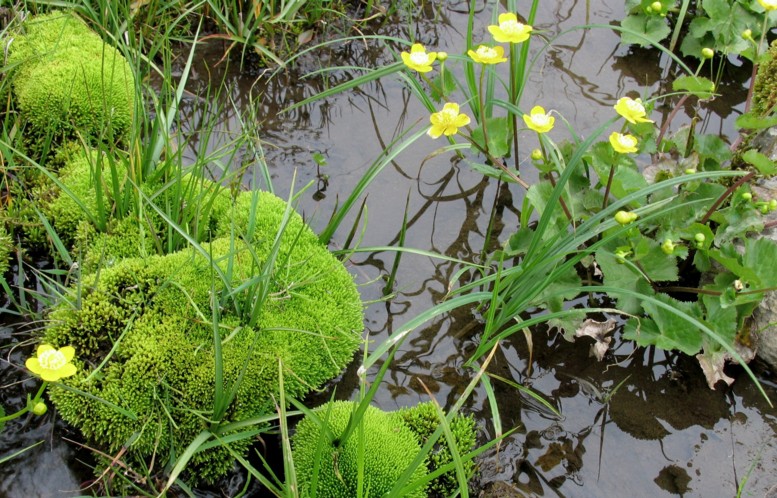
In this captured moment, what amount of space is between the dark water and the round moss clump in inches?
9.5

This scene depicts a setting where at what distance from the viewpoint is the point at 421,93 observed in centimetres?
273

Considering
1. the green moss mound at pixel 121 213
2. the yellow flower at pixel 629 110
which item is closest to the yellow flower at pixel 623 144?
the yellow flower at pixel 629 110

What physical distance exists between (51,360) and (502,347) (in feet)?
4.92

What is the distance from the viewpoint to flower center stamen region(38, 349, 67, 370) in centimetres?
161

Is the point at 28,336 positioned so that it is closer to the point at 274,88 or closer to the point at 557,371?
the point at 274,88

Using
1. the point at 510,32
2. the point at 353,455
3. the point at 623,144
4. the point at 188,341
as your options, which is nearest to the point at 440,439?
the point at 353,455

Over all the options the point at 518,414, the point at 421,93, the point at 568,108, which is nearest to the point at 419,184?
the point at 421,93

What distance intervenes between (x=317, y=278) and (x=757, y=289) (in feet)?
4.62

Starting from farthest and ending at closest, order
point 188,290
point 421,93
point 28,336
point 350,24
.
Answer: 1. point 350,24
2. point 421,93
3. point 28,336
4. point 188,290

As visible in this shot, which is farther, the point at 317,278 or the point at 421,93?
the point at 421,93

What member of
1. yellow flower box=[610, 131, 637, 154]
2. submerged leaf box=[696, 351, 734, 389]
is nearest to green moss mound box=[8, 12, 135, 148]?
yellow flower box=[610, 131, 637, 154]

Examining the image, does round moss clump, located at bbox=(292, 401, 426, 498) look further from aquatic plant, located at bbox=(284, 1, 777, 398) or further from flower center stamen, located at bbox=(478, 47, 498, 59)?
flower center stamen, located at bbox=(478, 47, 498, 59)

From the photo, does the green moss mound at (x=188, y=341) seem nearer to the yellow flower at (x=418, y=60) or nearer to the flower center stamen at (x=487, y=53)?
the yellow flower at (x=418, y=60)

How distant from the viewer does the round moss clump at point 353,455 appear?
2.00 metres
